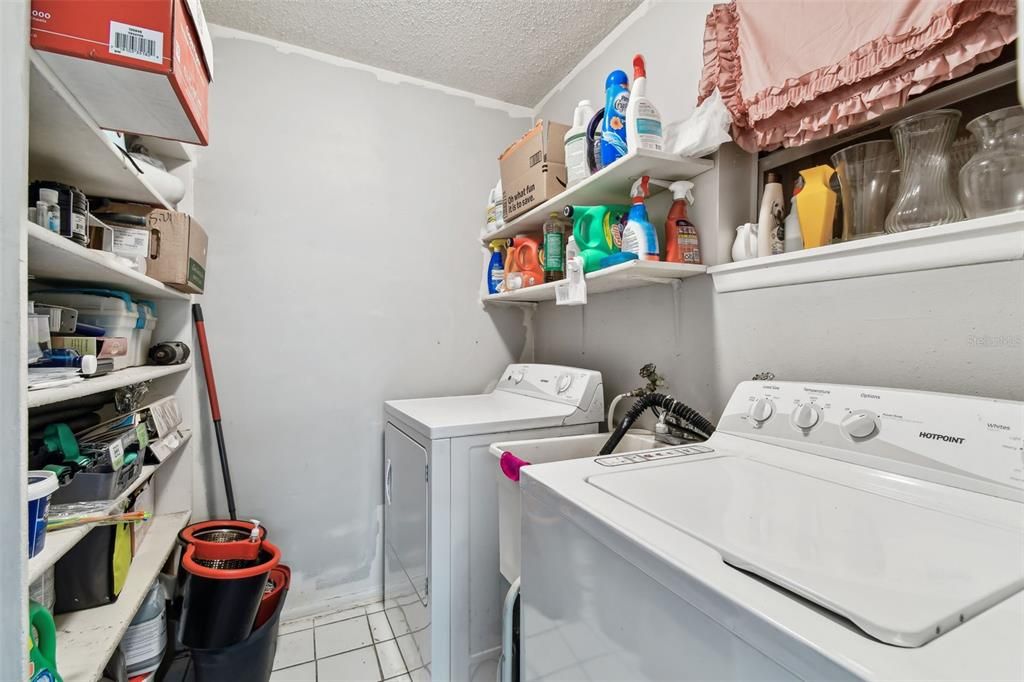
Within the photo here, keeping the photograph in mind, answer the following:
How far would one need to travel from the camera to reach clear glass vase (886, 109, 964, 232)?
947mm

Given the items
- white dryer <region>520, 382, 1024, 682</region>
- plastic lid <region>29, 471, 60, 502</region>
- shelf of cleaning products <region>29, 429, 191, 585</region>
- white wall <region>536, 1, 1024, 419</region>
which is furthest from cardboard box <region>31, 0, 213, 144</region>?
white wall <region>536, 1, 1024, 419</region>

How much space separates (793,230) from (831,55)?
1.41ft

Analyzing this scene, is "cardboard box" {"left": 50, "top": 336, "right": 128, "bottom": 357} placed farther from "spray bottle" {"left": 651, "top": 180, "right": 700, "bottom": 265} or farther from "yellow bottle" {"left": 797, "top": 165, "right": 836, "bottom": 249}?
"yellow bottle" {"left": 797, "top": 165, "right": 836, "bottom": 249}

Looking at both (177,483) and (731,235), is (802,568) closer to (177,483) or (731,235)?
(731,235)

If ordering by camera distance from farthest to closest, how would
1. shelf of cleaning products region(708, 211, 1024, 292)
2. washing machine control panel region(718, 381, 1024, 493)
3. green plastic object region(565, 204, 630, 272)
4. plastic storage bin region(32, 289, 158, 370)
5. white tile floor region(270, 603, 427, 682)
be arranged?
white tile floor region(270, 603, 427, 682) → green plastic object region(565, 204, 630, 272) → plastic storage bin region(32, 289, 158, 370) → shelf of cleaning products region(708, 211, 1024, 292) → washing machine control panel region(718, 381, 1024, 493)

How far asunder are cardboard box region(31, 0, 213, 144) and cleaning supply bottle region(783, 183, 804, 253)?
1.54 meters

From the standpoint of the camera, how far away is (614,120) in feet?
4.91

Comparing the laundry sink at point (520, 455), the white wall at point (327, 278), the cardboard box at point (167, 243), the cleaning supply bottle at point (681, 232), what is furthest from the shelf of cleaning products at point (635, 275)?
the cardboard box at point (167, 243)

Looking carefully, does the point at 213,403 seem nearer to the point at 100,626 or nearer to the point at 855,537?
the point at 100,626

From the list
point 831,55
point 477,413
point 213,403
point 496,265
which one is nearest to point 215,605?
point 213,403

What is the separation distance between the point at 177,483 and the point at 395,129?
194 cm

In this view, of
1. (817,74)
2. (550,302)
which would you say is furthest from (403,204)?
(817,74)

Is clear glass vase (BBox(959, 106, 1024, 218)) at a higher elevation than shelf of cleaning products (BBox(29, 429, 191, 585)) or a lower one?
higher

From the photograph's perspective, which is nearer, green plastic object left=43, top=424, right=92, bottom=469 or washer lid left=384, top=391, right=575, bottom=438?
green plastic object left=43, top=424, right=92, bottom=469
